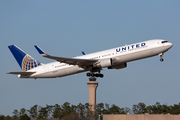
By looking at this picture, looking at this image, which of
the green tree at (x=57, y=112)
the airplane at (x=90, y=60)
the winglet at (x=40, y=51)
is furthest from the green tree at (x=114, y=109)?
the winglet at (x=40, y=51)

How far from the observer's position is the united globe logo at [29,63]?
6506 cm

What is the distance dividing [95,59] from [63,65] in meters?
6.42

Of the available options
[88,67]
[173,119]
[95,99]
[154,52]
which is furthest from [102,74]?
[95,99]

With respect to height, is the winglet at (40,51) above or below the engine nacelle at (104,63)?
above

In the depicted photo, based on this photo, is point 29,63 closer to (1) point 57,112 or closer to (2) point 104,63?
(2) point 104,63

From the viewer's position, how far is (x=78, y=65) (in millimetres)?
60031

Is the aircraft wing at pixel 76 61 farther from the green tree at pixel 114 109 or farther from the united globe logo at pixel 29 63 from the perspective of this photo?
the green tree at pixel 114 109

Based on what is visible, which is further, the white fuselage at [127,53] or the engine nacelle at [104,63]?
the engine nacelle at [104,63]

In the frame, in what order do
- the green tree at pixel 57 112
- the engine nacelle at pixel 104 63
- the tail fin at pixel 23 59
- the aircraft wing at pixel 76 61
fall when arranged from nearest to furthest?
the aircraft wing at pixel 76 61 < the engine nacelle at pixel 104 63 < the tail fin at pixel 23 59 < the green tree at pixel 57 112

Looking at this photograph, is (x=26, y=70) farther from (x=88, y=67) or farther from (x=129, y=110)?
(x=129, y=110)

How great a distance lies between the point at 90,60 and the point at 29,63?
1472 cm

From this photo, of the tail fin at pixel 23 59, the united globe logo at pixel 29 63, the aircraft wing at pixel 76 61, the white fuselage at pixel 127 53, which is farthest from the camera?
the tail fin at pixel 23 59

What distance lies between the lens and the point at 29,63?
65.6 m

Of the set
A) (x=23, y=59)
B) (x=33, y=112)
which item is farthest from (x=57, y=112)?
(x=23, y=59)
